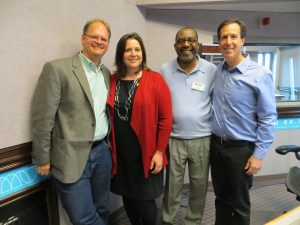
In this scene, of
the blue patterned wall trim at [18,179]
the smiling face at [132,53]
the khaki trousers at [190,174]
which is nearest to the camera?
the blue patterned wall trim at [18,179]

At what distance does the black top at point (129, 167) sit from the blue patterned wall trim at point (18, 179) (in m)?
0.50

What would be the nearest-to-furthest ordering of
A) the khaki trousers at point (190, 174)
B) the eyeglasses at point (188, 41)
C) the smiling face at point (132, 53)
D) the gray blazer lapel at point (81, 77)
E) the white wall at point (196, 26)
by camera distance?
1. the gray blazer lapel at point (81, 77)
2. the smiling face at point (132, 53)
3. the eyeglasses at point (188, 41)
4. the khaki trousers at point (190, 174)
5. the white wall at point (196, 26)

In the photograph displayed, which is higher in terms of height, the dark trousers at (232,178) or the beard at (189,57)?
the beard at (189,57)

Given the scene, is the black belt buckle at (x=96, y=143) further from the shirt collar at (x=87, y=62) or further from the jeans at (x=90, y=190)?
the shirt collar at (x=87, y=62)

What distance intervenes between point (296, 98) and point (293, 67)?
40 centimetres

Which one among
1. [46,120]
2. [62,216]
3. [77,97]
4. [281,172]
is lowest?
[281,172]

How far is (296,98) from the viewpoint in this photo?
3.27m

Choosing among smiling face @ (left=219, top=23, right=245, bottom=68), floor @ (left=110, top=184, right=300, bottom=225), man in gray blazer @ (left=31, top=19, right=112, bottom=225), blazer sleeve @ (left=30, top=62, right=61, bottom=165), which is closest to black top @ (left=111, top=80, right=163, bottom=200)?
man in gray blazer @ (left=31, top=19, right=112, bottom=225)

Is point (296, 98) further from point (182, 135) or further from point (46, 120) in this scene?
point (46, 120)

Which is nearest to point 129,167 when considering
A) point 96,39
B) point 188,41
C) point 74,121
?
point 74,121

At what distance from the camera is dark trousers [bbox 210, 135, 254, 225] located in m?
1.71

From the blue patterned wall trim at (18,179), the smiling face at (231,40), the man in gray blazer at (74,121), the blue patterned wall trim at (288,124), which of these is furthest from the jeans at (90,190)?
the blue patterned wall trim at (288,124)

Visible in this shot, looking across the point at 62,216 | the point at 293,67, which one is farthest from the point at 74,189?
the point at 293,67

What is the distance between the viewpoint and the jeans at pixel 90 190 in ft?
5.20
